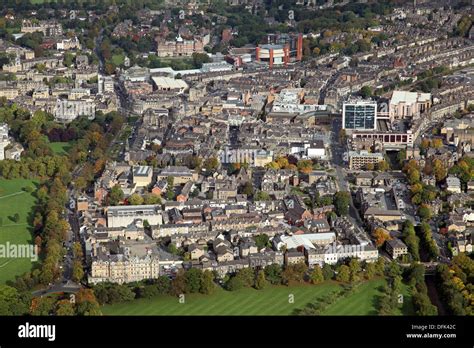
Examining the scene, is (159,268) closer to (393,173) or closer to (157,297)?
(157,297)

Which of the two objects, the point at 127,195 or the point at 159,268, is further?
the point at 127,195

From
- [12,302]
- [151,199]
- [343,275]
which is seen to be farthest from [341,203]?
[12,302]

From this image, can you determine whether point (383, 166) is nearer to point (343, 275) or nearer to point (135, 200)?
point (135, 200)

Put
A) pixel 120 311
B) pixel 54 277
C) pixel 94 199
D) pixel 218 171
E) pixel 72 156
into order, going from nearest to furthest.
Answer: pixel 120 311
pixel 54 277
pixel 94 199
pixel 218 171
pixel 72 156

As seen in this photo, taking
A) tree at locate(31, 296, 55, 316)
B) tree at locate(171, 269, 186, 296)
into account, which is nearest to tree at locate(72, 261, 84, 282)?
tree at locate(31, 296, 55, 316)

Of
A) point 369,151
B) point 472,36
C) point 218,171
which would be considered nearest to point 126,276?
point 218,171

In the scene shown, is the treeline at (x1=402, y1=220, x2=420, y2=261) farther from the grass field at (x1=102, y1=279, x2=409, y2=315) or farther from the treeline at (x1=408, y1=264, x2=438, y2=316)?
the grass field at (x1=102, y1=279, x2=409, y2=315)
